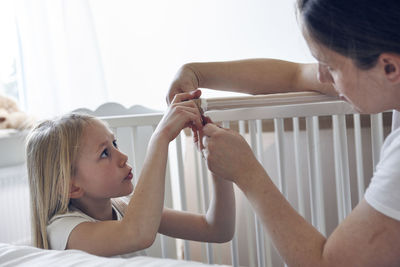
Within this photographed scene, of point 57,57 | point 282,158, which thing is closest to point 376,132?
point 282,158

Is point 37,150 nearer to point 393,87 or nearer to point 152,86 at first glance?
point 393,87

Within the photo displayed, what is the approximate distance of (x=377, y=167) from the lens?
0.65 meters

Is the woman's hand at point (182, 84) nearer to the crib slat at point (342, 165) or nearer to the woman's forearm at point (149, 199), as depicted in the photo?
the woman's forearm at point (149, 199)

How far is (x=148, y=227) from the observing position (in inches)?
34.9

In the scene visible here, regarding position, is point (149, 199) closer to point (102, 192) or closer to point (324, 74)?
point (102, 192)

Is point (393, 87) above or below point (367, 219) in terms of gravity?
above

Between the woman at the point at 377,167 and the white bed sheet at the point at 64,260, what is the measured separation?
15 centimetres

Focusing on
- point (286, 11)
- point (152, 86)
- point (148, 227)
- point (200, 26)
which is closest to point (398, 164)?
point (148, 227)

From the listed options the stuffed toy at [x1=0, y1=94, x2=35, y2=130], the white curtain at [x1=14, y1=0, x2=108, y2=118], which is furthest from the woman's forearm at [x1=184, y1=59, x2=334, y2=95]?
the white curtain at [x1=14, y1=0, x2=108, y2=118]

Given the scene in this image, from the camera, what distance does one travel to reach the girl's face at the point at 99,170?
100 cm

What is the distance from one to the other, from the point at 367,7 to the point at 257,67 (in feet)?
1.71

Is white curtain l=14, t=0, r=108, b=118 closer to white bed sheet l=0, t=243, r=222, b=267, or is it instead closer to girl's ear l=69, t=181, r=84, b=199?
girl's ear l=69, t=181, r=84, b=199

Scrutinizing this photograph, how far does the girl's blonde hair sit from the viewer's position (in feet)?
3.24

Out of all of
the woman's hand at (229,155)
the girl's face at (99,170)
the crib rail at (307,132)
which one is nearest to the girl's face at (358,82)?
the woman's hand at (229,155)
